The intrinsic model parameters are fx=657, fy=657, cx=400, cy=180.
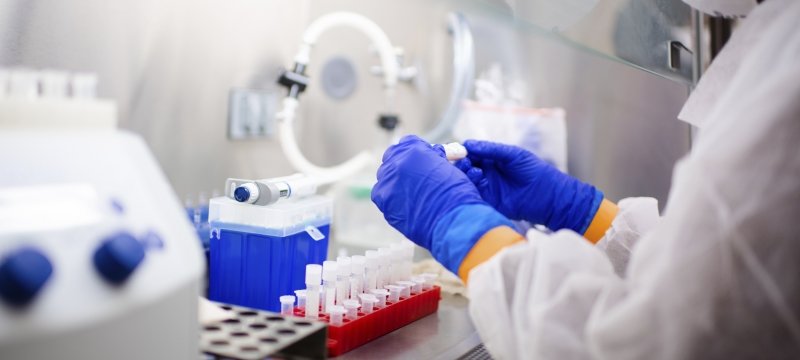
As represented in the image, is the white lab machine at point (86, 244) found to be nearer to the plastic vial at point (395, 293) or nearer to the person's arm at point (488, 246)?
the person's arm at point (488, 246)

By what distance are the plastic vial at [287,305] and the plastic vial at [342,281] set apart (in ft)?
0.30

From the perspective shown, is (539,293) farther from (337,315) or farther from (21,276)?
(21,276)

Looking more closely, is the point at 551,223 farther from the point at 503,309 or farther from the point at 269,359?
the point at 269,359

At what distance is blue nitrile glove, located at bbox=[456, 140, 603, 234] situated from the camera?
4.76ft

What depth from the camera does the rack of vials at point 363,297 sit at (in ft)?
3.62

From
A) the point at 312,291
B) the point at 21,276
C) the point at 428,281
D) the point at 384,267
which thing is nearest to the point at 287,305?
the point at 312,291

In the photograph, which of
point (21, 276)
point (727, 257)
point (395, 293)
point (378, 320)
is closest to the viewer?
point (21, 276)

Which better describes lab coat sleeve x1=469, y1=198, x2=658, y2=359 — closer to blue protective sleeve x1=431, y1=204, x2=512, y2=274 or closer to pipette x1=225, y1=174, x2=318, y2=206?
blue protective sleeve x1=431, y1=204, x2=512, y2=274

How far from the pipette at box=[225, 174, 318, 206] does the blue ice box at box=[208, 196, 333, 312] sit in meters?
0.01

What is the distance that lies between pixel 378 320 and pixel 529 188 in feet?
1.65

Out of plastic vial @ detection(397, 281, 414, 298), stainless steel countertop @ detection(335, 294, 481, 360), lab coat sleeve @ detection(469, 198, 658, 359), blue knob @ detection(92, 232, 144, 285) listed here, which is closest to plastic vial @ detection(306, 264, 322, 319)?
stainless steel countertop @ detection(335, 294, 481, 360)

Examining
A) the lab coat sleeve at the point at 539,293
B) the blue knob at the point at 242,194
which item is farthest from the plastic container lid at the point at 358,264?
the lab coat sleeve at the point at 539,293

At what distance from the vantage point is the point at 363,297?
3.89 feet

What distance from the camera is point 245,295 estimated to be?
125 cm
